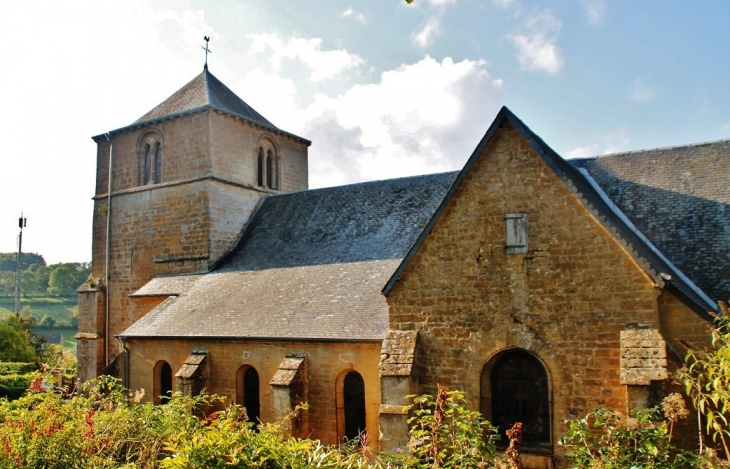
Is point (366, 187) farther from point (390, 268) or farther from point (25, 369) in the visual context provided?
point (25, 369)

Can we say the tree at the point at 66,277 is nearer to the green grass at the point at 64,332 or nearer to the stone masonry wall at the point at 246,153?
the green grass at the point at 64,332

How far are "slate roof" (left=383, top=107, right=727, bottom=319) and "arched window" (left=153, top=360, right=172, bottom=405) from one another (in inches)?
384

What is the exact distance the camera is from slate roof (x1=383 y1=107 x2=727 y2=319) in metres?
10.2

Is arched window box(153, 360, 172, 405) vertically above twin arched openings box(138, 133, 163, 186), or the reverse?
twin arched openings box(138, 133, 163, 186)

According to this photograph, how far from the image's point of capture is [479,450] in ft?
24.5

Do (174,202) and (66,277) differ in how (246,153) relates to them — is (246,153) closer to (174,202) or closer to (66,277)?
(174,202)

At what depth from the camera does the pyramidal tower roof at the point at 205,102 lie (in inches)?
934

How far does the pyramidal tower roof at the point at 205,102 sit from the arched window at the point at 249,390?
10.9 m

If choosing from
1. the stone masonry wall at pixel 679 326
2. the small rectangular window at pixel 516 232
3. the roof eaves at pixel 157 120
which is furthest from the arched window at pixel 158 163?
the stone masonry wall at pixel 679 326

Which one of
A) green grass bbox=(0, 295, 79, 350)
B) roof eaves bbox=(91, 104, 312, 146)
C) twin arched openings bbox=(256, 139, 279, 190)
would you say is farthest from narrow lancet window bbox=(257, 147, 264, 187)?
green grass bbox=(0, 295, 79, 350)

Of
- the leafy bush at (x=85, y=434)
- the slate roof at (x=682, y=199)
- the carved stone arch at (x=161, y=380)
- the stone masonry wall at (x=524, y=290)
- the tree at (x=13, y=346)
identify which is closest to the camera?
the leafy bush at (x=85, y=434)

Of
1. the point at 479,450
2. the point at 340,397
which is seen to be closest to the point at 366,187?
the point at 340,397

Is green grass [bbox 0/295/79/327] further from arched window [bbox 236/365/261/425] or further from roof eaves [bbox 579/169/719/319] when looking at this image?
roof eaves [bbox 579/169/719/319]

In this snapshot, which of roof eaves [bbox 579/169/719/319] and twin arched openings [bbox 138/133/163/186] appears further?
twin arched openings [bbox 138/133/163/186]
